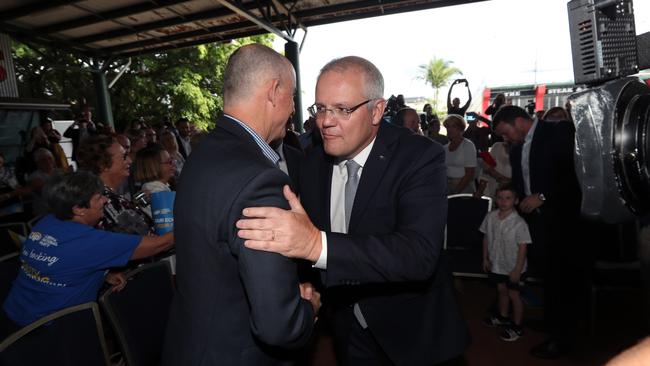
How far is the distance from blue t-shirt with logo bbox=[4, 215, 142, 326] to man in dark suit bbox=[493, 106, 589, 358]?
318cm

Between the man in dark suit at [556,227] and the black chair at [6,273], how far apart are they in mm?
3886

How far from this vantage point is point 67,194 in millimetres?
2307

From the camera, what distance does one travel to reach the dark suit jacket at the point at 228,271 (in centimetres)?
112

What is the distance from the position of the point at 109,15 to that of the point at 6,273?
8.22m

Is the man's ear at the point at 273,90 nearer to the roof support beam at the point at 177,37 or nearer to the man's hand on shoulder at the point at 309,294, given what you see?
the man's hand on shoulder at the point at 309,294

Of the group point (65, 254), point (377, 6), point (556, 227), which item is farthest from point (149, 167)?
point (377, 6)

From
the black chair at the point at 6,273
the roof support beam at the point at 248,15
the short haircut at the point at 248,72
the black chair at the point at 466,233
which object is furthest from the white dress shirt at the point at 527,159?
the roof support beam at the point at 248,15

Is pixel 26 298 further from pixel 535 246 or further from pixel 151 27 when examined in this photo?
pixel 151 27

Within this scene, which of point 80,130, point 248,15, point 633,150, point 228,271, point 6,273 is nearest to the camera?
point 633,150

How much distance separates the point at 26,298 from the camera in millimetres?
2281

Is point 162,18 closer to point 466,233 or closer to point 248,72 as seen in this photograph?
point 466,233

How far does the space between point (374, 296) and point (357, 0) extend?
8.95 m

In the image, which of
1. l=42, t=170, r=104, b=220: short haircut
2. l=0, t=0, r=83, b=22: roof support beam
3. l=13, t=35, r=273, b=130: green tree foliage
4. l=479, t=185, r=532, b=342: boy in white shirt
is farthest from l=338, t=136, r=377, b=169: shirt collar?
l=13, t=35, r=273, b=130: green tree foliage

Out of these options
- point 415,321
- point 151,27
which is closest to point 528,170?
point 415,321
